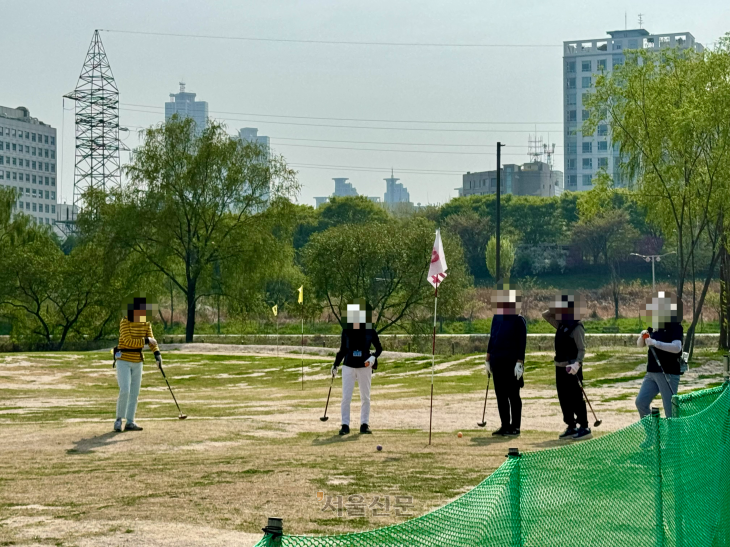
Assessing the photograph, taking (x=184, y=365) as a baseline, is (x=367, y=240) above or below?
above

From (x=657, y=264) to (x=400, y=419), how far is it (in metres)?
85.1

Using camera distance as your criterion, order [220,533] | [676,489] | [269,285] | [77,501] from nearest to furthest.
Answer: [676,489] < [220,533] < [77,501] < [269,285]

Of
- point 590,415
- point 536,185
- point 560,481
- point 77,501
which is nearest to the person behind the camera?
point 560,481

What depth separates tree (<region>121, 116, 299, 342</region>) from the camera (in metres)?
53.9

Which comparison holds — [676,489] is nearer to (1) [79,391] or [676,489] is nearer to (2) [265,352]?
(1) [79,391]

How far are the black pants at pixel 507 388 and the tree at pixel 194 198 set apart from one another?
40406 mm

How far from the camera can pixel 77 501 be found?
9281mm

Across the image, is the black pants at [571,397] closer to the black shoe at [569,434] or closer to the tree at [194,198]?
the black shoe at [569,434]

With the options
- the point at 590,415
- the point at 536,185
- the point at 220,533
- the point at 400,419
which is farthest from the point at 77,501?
the point at 536,185

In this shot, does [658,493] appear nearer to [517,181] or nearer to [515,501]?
[515,501]

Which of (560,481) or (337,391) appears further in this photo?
(337,391)

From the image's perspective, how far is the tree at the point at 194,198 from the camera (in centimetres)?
5388

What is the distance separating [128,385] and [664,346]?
7.81m

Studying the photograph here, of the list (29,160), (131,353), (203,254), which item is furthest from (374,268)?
(29,160)
